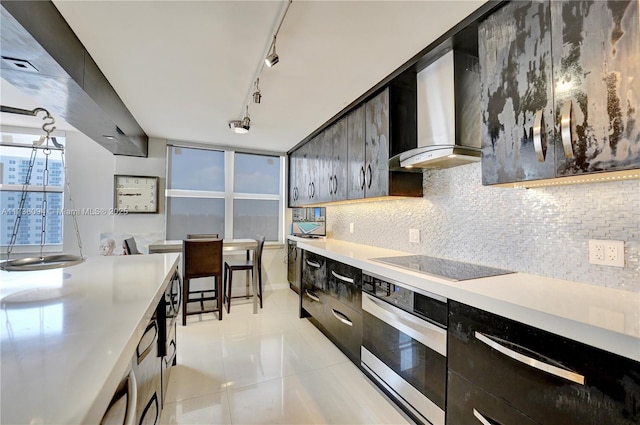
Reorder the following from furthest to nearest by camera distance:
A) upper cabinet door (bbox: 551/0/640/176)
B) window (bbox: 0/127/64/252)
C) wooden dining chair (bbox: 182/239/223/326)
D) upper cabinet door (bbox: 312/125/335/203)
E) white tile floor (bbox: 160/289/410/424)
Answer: window (bbox: 0/127/64/252), upper cabinet door (bbox: 312/125/335/203), wooden dining chair (bbox: 182/239/223/326), white tile floor (bbox: 160/289/410/424), upper cabinet door (bbox: 551/0/640/176)

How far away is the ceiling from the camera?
4.81 ft

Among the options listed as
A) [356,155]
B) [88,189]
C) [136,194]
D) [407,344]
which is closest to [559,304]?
[407,344]

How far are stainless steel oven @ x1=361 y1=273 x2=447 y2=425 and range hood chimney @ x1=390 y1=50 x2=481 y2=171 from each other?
0.85 m

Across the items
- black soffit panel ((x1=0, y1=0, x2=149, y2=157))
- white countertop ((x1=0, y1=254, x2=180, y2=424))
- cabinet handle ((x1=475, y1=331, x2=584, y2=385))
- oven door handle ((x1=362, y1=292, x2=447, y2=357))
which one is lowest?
oven door handle ((x1=362, y1=292, x2=447, y2=357))

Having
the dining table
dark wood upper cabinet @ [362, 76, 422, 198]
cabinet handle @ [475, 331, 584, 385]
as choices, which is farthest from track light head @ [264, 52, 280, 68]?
the dining table

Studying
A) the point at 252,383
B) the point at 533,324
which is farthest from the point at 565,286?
the point at 252,383

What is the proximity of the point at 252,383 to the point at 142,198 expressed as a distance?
312 cm

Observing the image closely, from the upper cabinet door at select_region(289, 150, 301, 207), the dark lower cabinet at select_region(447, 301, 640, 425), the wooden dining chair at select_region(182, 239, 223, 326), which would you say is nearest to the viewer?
the dark lower cabinet at select_region(447, 301, 640, 425)

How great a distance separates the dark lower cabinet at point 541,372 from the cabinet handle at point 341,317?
1.01 m

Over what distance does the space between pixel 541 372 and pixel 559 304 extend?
25cm

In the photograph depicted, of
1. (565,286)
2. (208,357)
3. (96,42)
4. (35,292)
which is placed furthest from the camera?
(208,357)

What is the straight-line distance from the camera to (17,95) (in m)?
2.67

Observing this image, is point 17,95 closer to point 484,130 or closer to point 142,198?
point 142,198

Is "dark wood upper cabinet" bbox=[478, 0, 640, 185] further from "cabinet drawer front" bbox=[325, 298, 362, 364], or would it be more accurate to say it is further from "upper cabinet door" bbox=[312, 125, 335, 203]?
"upper cabinet door" bbox=[312, 125, 335, 203]
